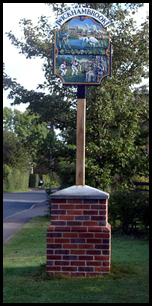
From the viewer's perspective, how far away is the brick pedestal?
5.82m

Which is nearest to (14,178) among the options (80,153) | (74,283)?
(80,153)

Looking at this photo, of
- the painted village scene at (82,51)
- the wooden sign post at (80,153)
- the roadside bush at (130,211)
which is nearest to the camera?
the wooden sign post at (80,153)

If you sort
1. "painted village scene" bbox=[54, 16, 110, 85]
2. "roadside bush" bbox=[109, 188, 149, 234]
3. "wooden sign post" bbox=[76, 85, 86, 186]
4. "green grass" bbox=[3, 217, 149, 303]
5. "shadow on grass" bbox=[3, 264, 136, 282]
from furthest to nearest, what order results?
"roadside bush" bbox=[109, 188, 149, 234], "painted village scene" bbox=[54, 16, 110, 85], "wooden sign post" bbox=[76, 85, 86, 186], "shadow on grass" bbox=[3, 264, 136, 282], "green grass" bbox=[3, 217, 149, 303]

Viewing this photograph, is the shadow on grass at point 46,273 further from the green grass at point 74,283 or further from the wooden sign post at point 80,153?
the wooden sign post at point 80,153

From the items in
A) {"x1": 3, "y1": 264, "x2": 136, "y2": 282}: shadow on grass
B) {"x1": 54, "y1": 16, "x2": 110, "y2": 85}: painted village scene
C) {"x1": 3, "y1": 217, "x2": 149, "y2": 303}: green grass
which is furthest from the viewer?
{"x1": 54, "y1": 16, "x2": 110, "y2": 85}: painted village scene

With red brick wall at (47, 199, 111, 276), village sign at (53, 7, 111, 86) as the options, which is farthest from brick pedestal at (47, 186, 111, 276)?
village sign at (53, 7, 111, 86)

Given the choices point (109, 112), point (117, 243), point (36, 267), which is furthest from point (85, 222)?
point (109, 112)

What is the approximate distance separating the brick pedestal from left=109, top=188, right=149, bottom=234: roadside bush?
561cm

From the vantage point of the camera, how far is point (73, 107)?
45.9 ft

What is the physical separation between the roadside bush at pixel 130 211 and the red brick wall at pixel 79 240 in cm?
561

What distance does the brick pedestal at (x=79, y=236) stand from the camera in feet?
19.1

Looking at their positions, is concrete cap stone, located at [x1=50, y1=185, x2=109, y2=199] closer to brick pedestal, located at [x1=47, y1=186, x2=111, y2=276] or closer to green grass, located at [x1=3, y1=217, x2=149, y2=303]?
brick pedestal, located at [x1=47, y1=186, x2=111, y2=276]

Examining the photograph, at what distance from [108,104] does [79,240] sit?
25.6 feet

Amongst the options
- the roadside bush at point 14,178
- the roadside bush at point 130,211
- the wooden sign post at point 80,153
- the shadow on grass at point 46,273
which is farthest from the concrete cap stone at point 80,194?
the roadside bush at point 14,178
